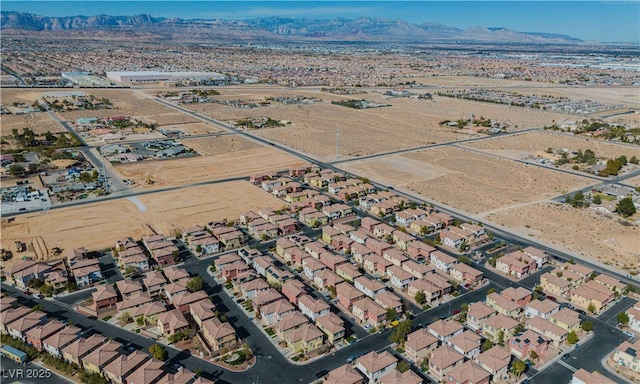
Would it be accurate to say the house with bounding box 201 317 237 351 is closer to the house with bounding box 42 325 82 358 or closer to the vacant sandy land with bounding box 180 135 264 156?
the house with bounding box 42 325 82 358

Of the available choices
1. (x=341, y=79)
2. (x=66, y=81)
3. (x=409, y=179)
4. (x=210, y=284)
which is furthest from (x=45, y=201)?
(x=341, y=79)

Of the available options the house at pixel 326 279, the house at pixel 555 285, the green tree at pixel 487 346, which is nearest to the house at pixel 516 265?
the house at pixel 555 285

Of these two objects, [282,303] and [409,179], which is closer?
[282,303]

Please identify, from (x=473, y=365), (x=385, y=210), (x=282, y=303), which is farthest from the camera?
(x=385, y=210)

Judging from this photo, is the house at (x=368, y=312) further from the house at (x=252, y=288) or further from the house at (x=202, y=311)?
the house at (x=202, y=311)

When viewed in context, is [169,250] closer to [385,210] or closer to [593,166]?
[385,210]

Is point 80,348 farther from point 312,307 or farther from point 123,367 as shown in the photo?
point 312,307

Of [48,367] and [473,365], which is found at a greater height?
[473,365]
